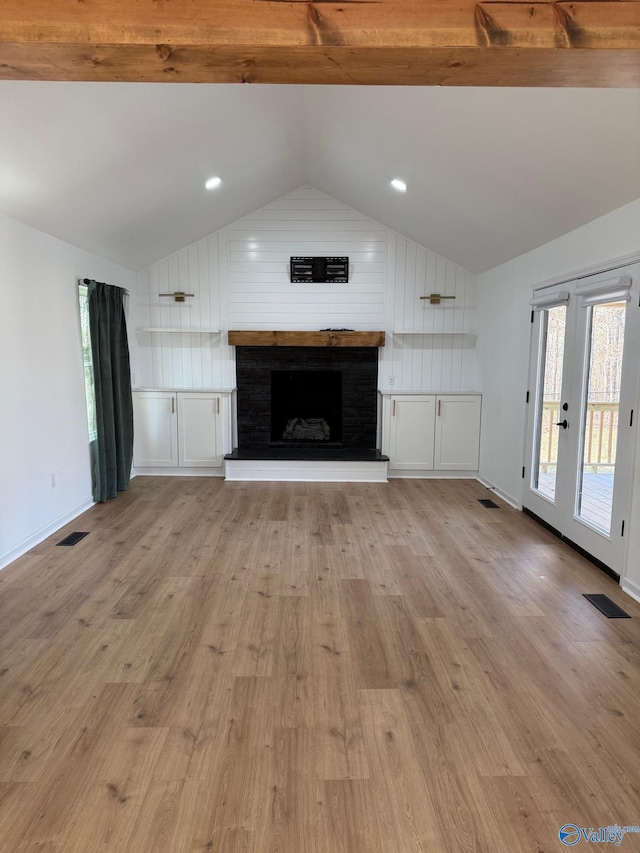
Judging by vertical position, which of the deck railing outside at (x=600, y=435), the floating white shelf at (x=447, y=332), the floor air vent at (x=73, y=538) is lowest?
the floor air vent at (x=73, y=538)

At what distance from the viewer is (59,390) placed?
4152 millimetres

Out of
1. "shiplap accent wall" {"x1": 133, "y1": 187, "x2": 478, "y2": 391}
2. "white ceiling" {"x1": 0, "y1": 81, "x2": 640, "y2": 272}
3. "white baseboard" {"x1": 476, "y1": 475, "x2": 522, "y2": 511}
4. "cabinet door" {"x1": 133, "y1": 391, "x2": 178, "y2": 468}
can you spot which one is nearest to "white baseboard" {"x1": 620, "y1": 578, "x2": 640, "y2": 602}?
"white baseboard" {"x1": 476, "y1": 475, "x2": 522, "y2": 511}

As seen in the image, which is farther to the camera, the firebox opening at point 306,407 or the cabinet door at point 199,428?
the firebox opening at point 306,407

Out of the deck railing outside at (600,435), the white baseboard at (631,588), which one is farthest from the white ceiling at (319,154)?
the white baseboard at (631,588)

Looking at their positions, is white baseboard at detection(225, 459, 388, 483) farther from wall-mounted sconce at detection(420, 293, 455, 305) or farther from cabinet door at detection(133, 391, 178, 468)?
wall-mounted sconce at detection(420, 293, 455, 305)

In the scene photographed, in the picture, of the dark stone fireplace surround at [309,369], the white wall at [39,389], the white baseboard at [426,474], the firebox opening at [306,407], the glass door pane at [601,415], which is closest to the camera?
the glass door pane at [601,415]

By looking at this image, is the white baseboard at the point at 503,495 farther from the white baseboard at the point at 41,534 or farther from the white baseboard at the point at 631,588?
the white baseboard at the point at 41,534

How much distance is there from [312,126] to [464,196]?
1424 mm

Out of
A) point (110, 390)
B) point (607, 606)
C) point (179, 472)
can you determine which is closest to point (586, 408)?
point (607, 606)

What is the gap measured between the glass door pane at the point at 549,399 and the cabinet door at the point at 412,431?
1.61 meters

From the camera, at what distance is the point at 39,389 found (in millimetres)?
3832

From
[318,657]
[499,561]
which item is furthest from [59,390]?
[499,561]

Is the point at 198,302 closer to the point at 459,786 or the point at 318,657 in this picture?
the point at 318,657

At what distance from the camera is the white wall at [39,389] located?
343 centimetres
